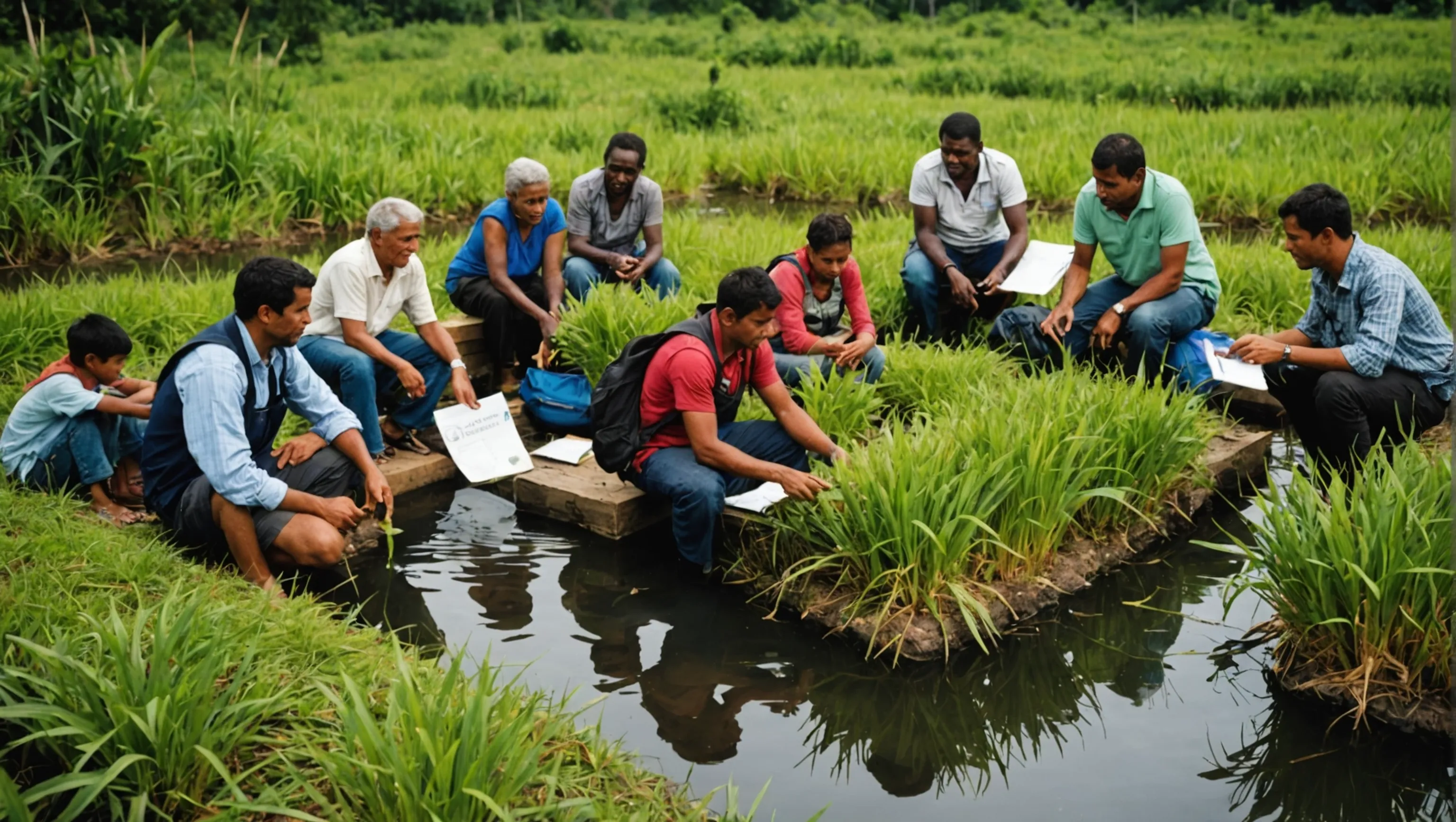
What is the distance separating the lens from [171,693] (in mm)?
3047

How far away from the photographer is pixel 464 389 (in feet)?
17.8

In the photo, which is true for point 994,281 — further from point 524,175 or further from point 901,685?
point 901,685

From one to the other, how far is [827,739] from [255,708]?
5.29 ft

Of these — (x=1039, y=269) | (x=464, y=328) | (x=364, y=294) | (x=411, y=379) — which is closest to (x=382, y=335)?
(x=364, y=294)

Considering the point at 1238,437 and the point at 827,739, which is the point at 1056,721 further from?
the point at 1238,437

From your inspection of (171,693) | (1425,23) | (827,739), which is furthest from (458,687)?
(1425,23)

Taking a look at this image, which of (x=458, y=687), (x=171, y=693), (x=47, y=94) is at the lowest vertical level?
(x=458, y=687)

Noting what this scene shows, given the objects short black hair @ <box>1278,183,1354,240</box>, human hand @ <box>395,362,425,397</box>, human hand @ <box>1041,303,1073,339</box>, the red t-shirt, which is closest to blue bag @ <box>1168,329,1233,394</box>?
human hand @ <box>1041,303,1073,339</box>

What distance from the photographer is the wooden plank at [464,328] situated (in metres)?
6.38

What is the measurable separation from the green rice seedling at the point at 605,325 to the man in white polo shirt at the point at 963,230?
1.41 m

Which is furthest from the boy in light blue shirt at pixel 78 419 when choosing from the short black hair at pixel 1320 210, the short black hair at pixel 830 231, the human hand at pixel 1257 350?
the short black hair at pixel 1320 210

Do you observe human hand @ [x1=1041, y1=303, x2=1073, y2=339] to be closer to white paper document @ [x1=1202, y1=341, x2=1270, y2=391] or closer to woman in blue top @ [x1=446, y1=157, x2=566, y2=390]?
white paper document @ [x1=1202, y1=341, x2=1270, y2=391]

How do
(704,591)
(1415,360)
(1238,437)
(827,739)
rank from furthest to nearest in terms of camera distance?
(1238,437), (1415,360), (704,591), (827,739)

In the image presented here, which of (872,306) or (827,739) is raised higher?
(872,306)
